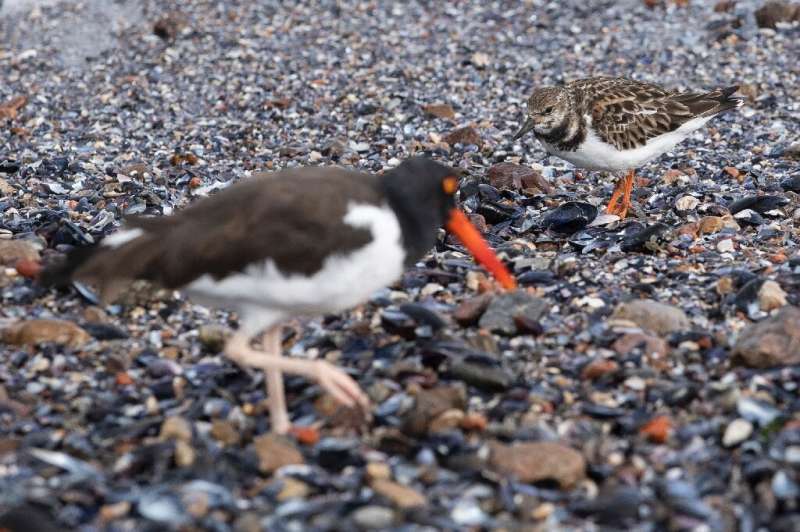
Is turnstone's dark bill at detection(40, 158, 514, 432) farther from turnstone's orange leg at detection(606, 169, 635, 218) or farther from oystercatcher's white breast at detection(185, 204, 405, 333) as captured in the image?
turnstone's orange leg at detection(606, 169, 635, 218)

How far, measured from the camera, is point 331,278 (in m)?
4.28

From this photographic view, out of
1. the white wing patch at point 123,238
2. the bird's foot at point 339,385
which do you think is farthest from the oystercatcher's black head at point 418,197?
the white wing patch at point 123,238

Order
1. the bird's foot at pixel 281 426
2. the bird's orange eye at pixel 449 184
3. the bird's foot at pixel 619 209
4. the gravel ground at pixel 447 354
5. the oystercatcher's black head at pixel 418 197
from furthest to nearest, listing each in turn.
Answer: the bird's foot at pixel 619 209 < the bird's orange eye at pixel 449 184 < the oystercatcher's black head at pixel 418 197 < the bird's foot at pixel 281 426 < the gravel ground at pixel 447 354

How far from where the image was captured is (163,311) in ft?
19.2

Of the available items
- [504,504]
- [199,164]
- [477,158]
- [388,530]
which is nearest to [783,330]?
[504,504]

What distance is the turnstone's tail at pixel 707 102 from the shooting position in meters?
8.25

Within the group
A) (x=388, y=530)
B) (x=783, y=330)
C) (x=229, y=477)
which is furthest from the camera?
(x=783, y=330)

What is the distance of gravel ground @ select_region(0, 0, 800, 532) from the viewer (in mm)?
4004

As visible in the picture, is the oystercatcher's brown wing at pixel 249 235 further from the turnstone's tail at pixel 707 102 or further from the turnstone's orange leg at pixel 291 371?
the turnstone's tail at pixel 707 102

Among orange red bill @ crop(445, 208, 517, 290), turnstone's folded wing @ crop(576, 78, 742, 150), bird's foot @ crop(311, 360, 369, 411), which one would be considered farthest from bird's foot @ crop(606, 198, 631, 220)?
bird's foot @ crop(311, 360, 369, 411)

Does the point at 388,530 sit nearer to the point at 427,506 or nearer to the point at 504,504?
the point at 427,506

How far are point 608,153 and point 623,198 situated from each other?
51cm

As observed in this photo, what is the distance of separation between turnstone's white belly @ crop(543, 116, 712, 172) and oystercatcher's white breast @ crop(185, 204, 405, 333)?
12.1 feet

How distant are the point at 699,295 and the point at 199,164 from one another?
5.25 m
